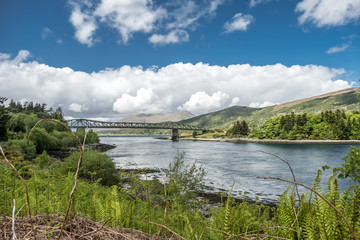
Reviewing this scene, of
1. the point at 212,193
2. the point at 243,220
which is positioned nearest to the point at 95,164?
the point at 212,193

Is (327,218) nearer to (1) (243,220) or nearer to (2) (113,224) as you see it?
(1) (243,220)

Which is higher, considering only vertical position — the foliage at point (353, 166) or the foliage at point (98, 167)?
the foliage at point (353, 166)

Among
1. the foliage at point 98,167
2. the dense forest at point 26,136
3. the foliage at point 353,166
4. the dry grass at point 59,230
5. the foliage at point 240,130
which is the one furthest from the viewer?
the foliage at point 240,130

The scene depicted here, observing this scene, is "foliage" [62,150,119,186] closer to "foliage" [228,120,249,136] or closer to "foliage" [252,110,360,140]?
"foliage" [252,110,360,140]

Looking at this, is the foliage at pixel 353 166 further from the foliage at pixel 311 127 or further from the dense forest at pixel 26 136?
the foliage at pixel 311 127

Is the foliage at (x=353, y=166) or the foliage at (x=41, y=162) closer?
the foliage at (x=353, y=166)

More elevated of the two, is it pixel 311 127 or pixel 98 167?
pixel 98 167

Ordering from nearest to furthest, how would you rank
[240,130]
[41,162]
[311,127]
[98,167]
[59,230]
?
[59,230] → [98,167] → [41,162] → [311,127] → [240,130]

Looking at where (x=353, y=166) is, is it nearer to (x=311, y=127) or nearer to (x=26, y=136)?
(x=26, y=136)

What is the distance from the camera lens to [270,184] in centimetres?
2644

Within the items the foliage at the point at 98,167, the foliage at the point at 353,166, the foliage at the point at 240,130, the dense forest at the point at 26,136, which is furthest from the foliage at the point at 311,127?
the foliage at the point at 98,167

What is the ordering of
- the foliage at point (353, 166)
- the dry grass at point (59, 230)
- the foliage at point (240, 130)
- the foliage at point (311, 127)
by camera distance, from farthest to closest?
the foliage at point (240, 130) < the foliage at point (311, 127) < the foliage at point (353, 166) < the dry grass at point (59, 230)

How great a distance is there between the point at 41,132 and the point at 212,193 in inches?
1702

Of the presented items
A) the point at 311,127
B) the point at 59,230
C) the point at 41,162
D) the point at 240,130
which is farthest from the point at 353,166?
the point at 240,130
